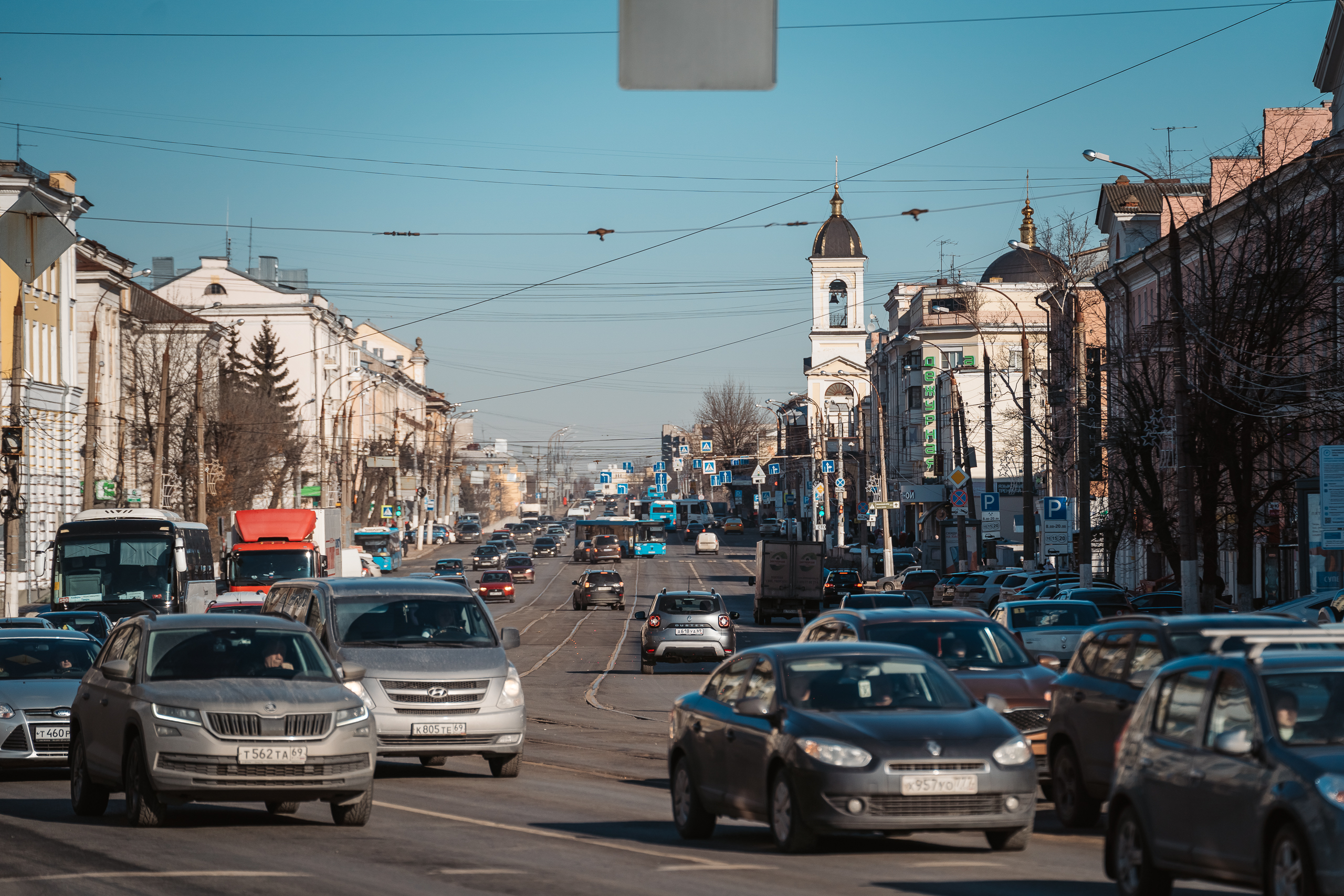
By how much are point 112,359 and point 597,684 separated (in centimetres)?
4816

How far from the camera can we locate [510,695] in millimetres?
17234

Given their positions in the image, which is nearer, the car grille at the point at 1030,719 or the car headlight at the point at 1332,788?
the car headlight at the point at 1332,788

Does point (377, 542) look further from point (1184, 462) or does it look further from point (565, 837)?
point (565, 837)

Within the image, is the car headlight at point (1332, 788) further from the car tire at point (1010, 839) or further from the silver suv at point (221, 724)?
the silver suv at point (221, 724)

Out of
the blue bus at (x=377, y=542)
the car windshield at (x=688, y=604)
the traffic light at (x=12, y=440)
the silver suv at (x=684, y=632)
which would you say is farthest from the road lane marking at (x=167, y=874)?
the blue bus at (x=377, y=542)

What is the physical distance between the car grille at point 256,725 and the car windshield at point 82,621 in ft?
52.6

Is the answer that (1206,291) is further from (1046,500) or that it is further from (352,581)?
(352,581)

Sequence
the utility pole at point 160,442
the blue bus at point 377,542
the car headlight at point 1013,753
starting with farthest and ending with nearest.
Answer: the blue bus at point 377,542
the utility pole at point 160,442
the car headlight at point 1013,753

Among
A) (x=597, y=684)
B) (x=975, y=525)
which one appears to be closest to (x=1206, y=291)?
(x=597, y=684)

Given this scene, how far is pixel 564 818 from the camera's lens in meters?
14.2

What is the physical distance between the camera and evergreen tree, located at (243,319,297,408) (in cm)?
10525

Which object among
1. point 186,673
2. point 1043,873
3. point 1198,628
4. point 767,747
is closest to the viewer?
point 1043,873

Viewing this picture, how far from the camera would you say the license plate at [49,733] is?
57.5ft

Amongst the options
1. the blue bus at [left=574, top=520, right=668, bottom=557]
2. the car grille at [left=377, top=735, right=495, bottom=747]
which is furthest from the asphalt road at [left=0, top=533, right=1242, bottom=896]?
the blue bus at [left=574, top=520, right=668, bottom=557]
